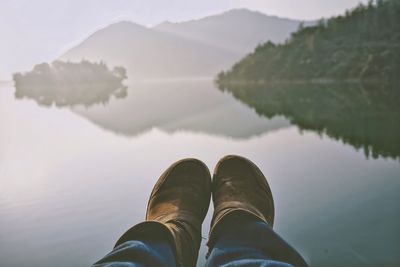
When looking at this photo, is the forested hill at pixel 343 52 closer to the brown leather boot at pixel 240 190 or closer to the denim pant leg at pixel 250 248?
the brown leather boot at pixel 240 190

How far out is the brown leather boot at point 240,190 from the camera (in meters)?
2.20

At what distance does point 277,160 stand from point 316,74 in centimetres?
5259

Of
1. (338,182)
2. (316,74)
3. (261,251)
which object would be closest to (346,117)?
(338,182)

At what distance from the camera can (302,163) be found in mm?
5051

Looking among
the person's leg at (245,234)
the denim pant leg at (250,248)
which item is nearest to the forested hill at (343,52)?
the person's leg at (245,234)

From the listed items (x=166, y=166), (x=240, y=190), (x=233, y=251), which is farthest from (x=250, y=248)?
(x=166, y=166)

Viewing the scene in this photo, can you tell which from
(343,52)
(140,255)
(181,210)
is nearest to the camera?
(140,255)

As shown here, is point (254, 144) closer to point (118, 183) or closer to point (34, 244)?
point (118, 183)

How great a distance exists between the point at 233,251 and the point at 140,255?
379 millimetres

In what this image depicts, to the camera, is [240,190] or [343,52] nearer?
[240,190]

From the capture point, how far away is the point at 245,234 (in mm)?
1679

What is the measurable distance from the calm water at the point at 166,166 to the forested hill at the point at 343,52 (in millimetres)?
34694

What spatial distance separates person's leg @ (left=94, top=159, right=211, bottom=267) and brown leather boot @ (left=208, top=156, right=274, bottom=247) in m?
0.12

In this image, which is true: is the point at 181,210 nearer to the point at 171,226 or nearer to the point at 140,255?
the point at 171,226
